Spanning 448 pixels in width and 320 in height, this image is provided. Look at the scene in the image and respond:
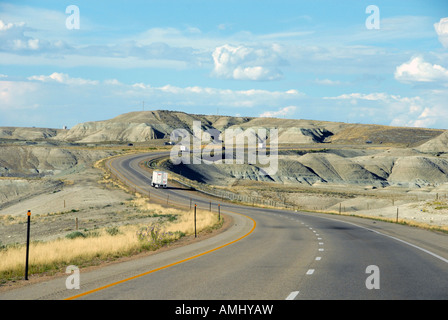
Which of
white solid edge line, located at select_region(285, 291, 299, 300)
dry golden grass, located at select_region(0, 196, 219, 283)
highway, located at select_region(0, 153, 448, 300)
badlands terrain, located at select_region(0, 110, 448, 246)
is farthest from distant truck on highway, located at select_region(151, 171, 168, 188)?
white solid edge line, located at select_region(285, 291, 299, 300)

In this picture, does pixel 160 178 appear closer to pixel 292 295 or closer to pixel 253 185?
pixel 253 185

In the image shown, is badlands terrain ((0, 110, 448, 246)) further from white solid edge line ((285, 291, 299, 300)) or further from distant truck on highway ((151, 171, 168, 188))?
white solid edge line ((285, 291, 299, 300))

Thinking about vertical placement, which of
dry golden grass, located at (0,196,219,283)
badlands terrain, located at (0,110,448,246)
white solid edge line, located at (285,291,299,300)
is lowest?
badlands terrain, located at (0,110,448,246)

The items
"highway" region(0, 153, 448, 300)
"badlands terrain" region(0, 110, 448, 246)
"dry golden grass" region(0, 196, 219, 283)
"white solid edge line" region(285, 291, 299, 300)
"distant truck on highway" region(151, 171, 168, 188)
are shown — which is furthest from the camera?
"distant truck on highway" region(151, 171, 168, 188)

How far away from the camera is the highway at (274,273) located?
416 inches

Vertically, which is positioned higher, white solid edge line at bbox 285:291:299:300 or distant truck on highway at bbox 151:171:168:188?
white solid edge line at bbox 285:291:299:300

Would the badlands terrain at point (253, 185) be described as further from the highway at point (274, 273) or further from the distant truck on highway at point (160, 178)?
the highway at point (274, 273)

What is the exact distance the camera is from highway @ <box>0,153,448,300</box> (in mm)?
10578

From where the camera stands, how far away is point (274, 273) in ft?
43.5

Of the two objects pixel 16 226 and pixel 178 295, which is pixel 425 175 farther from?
pixel 178 295

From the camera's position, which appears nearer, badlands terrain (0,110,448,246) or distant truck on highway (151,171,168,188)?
badlands terrain (0,110,448,246)

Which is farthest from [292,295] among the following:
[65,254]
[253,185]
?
[253,185]

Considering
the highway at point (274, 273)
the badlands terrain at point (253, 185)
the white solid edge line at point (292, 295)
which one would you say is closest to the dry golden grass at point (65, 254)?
the highway at point (274, 273)

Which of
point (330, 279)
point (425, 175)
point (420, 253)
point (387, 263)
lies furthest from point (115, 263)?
point (425, 175)
